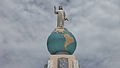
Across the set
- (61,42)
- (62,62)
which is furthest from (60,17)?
(62,62)

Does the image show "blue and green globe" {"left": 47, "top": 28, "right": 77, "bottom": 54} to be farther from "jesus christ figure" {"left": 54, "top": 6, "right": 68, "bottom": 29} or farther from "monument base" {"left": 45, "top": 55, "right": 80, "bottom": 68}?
"jesus christ figure" {"left": 54, "top": 6, "right": 68, "bottom": 29}

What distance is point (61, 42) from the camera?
34.2 metres

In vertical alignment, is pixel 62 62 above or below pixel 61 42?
below

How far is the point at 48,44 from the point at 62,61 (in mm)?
2908

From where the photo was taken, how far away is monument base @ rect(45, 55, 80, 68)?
1314 inches

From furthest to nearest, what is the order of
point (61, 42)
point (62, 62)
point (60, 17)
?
point (60, 17), point (61, 42), point (62, 62)

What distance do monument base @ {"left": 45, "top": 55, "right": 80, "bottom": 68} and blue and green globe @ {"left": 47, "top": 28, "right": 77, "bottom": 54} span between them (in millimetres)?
788

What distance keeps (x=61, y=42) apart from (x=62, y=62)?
2.40m

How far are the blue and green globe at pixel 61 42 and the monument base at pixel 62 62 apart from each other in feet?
2.58

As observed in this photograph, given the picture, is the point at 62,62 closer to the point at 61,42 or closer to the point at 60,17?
the point at 61,42

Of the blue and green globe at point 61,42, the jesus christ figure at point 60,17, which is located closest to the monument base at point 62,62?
the blue and green globe at point 61,42

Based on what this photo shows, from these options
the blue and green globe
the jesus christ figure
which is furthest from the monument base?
the jesus christ figure

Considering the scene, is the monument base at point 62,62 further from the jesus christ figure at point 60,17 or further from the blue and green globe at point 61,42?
the jesus christ figure at point 60,17

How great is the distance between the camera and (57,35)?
34562mm
